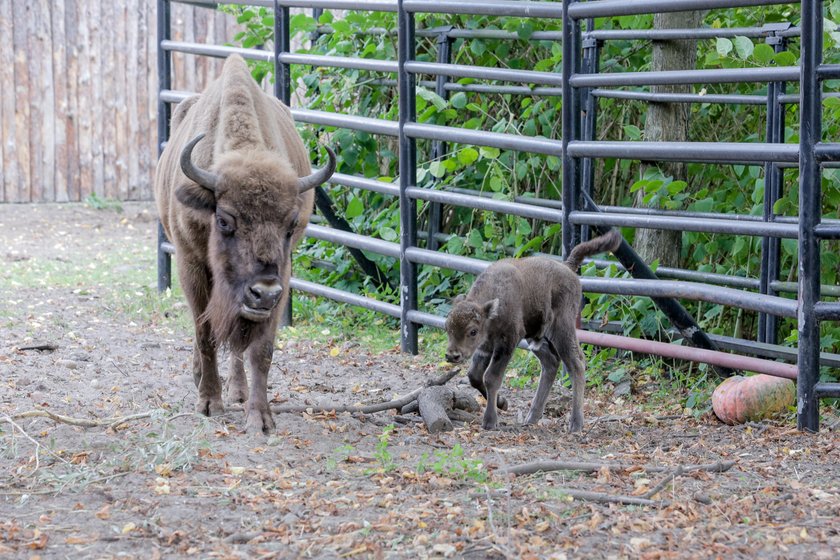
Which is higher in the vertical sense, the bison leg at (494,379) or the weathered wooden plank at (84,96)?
the weathered wooden plank at (84,96)

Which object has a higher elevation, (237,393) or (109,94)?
(109,94)

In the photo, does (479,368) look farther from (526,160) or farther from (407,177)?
(526,160)

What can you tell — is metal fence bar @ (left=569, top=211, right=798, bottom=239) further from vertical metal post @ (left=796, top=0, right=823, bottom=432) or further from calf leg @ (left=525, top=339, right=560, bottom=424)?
calf leg @ (left=525, top=339, right=560, bottom=424)

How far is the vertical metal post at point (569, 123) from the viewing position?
717 cm

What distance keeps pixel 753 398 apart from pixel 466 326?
5.47 feet

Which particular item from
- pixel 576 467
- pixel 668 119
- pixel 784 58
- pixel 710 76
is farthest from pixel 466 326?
pixel 668 119

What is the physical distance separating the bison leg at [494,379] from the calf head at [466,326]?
8.0 inches

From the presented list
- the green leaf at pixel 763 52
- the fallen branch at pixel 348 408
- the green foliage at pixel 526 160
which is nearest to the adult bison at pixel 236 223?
the fallen branch at pixel 348 408

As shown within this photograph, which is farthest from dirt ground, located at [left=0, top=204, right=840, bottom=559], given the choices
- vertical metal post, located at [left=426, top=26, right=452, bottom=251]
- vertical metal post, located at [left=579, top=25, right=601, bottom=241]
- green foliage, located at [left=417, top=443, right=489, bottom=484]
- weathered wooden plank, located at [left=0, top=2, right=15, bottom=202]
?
weathered wooden plank, located at [left=0, top=2, right=15, bottom=202]

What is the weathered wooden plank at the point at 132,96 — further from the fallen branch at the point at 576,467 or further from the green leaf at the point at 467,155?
the fallen branch at the point at 576,467

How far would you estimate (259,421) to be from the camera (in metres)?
6.09

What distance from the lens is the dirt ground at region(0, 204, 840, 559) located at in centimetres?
427

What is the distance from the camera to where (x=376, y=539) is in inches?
169

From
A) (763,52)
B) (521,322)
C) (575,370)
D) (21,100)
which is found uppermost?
(21,100)
